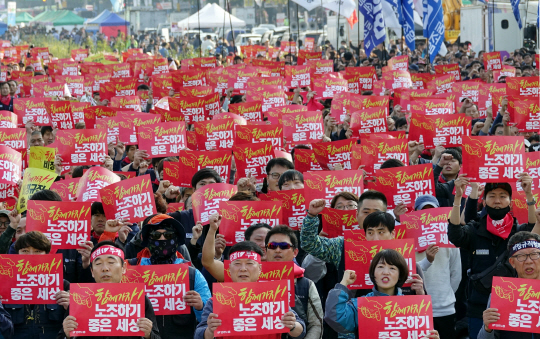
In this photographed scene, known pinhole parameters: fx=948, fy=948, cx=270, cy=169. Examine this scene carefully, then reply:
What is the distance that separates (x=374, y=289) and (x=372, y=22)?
17.3m

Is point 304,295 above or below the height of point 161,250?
below

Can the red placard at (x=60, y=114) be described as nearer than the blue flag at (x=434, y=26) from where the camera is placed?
Yes

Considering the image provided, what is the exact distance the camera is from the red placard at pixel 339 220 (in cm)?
705

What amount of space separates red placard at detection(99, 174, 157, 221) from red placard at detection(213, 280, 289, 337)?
2338 millimetres

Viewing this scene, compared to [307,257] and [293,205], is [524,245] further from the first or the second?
[293,205]

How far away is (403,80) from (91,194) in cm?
1025

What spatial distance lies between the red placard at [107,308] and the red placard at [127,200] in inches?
82.3

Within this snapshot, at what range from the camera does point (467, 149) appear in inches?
299

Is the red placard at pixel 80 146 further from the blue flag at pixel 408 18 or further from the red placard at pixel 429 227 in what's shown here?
the blue flag at pixel 408 18

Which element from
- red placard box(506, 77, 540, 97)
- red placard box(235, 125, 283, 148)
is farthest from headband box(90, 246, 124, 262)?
red placard box(506, 77, 540, 97)

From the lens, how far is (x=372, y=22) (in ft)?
72.9

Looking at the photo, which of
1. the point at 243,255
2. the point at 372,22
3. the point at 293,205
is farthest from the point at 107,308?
the point at 372,22

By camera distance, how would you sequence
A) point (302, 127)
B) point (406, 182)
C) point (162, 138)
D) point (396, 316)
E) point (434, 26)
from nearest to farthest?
point (396, 316)
point (406, 182)
point (162, 138)
point (302, 127)
point (434, 26)

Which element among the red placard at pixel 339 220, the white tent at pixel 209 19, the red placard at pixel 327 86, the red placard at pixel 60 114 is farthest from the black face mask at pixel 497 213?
the white tent at pixel 209 19
